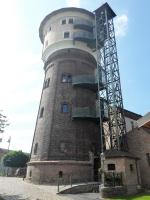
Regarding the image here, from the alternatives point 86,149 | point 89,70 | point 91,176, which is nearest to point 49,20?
point 89,70

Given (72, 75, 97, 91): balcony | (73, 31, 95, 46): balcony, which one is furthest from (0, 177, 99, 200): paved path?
(73, 31, 95, 46): balcony

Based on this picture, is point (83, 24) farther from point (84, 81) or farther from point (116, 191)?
point (116, 191)

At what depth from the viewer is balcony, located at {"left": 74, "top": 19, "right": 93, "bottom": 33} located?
29.8 metres

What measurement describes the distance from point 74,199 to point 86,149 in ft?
31.1

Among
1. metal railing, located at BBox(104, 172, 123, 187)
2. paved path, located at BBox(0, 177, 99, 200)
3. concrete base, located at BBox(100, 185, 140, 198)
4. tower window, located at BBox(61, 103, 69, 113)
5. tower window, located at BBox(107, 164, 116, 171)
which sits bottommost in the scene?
paved path, located at BBox(0, 177, 99, 200)

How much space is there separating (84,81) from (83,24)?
8.96 metres

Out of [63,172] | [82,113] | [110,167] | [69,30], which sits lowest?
[63,172]

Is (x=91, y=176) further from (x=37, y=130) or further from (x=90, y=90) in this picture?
(x=90, y=90)

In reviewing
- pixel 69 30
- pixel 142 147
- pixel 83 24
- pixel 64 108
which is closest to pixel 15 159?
pixel 64 108

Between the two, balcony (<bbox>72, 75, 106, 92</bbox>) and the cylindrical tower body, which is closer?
the cylindrical tower body

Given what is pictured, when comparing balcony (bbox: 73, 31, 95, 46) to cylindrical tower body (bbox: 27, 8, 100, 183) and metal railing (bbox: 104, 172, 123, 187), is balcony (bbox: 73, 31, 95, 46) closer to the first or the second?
cylindrical tower body (bbox: 27, 8, 100, 183)

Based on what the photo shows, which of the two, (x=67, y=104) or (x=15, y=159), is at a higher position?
(x=67, y=104)

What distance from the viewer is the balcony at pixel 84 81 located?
26.6 meters

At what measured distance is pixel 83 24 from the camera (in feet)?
98.4
